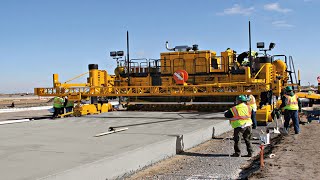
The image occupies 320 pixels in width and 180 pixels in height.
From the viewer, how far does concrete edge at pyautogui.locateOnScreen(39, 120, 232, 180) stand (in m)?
6.15

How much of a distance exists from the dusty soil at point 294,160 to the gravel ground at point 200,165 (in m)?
0.63

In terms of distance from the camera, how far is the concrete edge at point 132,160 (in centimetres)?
615

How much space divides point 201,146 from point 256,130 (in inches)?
158

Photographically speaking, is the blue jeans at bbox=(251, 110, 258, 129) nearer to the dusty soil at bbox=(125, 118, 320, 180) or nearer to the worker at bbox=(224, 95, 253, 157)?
the dusty soil at bbox=(125, 118, 320, 180)

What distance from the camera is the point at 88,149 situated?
805cm

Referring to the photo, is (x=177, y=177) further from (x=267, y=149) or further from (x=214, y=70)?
(x=214, y=70)

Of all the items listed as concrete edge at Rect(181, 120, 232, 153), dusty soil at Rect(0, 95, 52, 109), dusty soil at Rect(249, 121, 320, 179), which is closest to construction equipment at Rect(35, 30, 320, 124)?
concrete edge at Rect(181, 120, 232, 153)

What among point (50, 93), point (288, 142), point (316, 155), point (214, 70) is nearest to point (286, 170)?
point (316, 155)

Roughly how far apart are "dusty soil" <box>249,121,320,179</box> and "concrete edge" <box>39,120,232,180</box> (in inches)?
89.3

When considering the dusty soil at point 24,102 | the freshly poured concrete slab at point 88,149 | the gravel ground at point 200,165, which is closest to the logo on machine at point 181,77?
the freshly poured concrete slab at point 88,149

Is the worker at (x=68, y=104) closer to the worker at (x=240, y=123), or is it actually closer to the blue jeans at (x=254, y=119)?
the blue jeans at (x=254, y=119)

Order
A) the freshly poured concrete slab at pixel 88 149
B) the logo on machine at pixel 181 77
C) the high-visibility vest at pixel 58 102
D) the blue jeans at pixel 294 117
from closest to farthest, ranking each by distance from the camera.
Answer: the freshly poured concrete slab at pixel 88 149
the blue jeans at pixel 294 117
the logo on machine at pixel 181 77
the high-visibility vest at pixel 58 102

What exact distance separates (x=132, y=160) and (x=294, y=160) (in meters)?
3.51

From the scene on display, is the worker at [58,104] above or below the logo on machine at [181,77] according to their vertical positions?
below
